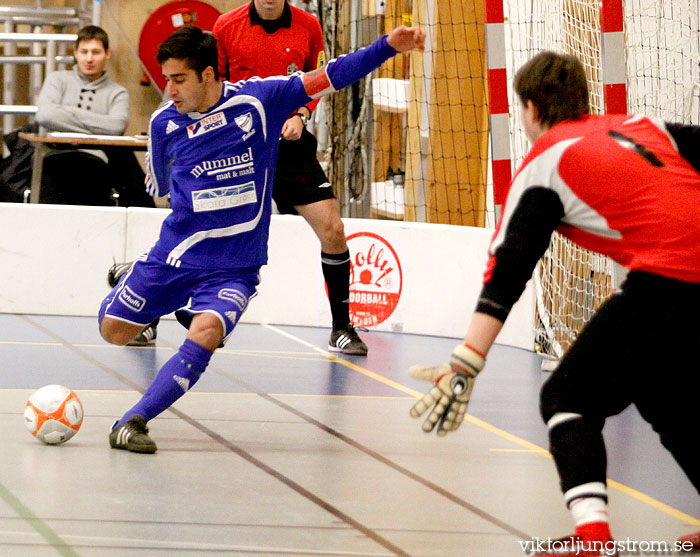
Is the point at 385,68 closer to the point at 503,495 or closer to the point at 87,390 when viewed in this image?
the point at 87,390

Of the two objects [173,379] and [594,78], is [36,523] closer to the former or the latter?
[173,379]

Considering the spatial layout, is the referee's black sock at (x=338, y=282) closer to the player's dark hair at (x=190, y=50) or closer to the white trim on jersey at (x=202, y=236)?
the white trim on jersey at (x=202, y=236)

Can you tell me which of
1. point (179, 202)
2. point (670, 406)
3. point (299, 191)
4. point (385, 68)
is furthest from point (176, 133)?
point (385, 68)

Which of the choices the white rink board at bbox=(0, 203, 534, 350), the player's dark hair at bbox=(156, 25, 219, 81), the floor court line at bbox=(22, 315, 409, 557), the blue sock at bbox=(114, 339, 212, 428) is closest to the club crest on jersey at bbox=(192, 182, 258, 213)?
the player's dark hair at bbox=(156, 25, 219, 81)

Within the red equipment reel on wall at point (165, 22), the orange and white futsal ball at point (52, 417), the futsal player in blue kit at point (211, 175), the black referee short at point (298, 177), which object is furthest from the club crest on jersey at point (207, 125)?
the red equipment reel on wall at point (165, 22)

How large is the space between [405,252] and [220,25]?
2.12 m

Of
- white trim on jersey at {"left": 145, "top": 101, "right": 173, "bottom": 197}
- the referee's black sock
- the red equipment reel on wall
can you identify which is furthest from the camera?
the red equipment reel on wall

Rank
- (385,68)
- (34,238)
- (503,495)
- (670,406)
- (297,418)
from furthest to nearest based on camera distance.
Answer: (385,68) < (34,238) < (297,418) < (503,495) < (670,406)

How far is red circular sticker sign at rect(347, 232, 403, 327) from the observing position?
8180mm

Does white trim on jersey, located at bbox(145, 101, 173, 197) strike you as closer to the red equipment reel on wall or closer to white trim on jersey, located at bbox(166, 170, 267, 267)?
white trim on jersey, located at bbox(166, 170, 267, 267)

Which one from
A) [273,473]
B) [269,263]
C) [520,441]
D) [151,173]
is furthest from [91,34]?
[273,473]

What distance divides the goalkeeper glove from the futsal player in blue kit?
5.37 feet

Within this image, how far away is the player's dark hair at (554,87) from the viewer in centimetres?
332

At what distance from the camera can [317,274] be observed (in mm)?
8211
